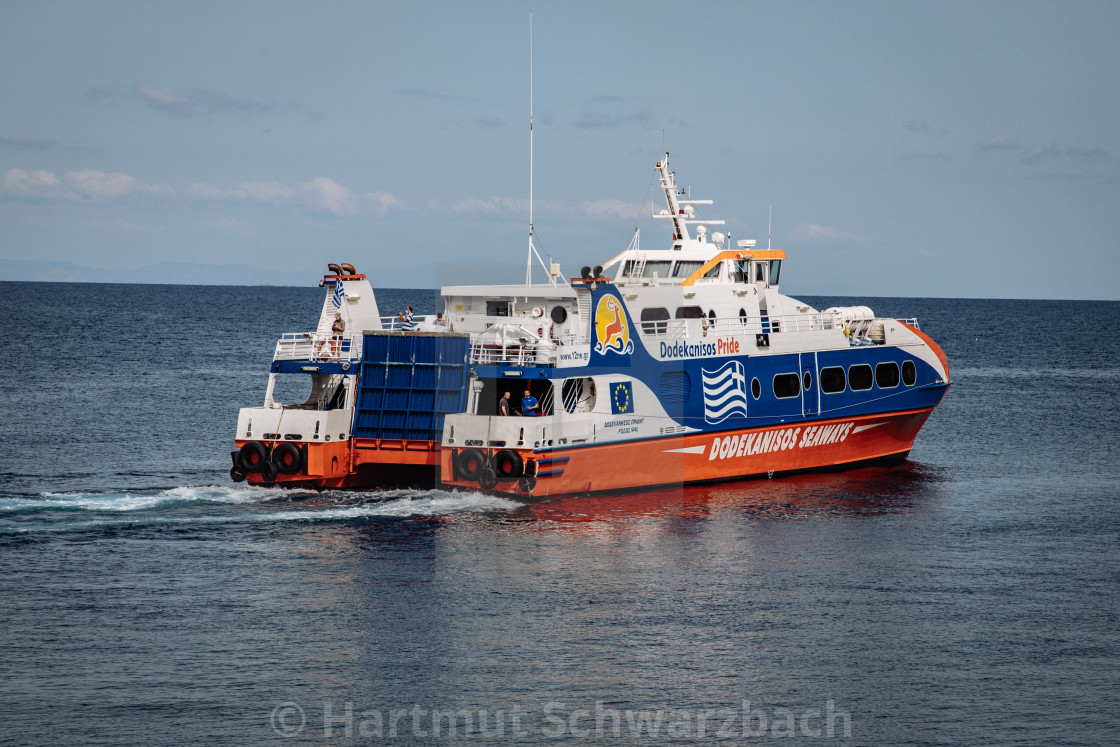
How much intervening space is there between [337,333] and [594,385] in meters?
6.54

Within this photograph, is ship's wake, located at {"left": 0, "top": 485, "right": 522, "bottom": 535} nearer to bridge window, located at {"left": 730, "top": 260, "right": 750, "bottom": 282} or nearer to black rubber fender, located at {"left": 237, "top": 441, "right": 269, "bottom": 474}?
black rubber fender, located at {"left": 237, "top": 441, "right": 269, "bottom": 474}

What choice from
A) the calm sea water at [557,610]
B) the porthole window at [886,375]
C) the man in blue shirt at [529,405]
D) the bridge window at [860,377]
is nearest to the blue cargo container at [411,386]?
the man in blue shirt at [529,405]

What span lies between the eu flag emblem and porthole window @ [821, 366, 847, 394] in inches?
272

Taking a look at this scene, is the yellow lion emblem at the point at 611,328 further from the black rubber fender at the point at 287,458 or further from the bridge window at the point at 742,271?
the black rubber fender at the point at 287,458

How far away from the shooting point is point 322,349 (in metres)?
27.7

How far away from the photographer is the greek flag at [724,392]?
29.4 m

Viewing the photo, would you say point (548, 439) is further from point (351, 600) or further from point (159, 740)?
point (159, 740)

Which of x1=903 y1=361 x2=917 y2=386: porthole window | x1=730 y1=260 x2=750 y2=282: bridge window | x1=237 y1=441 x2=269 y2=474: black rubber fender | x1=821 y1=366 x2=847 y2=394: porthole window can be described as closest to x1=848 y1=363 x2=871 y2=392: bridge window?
x1=821 y1=366 x2=847 y2=394: porthole window

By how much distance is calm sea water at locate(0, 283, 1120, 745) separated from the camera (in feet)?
49.6

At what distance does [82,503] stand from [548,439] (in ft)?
34.1

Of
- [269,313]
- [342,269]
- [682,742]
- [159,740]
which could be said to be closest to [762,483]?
[342,269]

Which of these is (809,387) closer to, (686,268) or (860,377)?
(860,377)

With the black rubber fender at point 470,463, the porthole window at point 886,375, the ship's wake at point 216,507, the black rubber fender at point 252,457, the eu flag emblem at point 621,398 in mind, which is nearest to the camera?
the ship's wake at point 216,507

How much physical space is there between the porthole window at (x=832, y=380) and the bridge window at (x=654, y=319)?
16.3 ft
